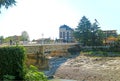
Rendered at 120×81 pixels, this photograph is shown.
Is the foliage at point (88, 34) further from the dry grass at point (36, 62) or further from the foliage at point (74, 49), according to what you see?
the dry grass at point (36, 62)

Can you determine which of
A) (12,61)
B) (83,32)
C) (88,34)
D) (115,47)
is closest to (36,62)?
(12,61)

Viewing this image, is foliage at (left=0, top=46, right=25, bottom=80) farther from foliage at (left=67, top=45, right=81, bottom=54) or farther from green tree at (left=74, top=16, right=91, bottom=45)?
green tree at (left=74, top=16, right=91, bottom=45)

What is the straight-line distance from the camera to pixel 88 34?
3787 inches

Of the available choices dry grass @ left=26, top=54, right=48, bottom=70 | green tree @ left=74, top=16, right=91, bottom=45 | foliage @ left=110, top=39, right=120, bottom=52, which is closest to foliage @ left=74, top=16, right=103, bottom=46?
green tree @ left=74, top=16, right=91, bottom=45

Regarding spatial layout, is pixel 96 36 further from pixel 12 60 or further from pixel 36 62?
pixel 12 60

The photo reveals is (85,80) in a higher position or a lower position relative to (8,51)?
lower

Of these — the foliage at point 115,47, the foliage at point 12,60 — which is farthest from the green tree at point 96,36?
the foliage at point 12,60

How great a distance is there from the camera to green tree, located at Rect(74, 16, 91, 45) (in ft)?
319

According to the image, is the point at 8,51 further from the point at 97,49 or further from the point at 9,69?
the point at 97,49

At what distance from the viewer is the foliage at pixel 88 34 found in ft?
317

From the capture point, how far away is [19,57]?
2292cm

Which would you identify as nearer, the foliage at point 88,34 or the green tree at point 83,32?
the foliage at point 88,34

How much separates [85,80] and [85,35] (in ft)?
184

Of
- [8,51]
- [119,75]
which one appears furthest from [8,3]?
[119,75]
